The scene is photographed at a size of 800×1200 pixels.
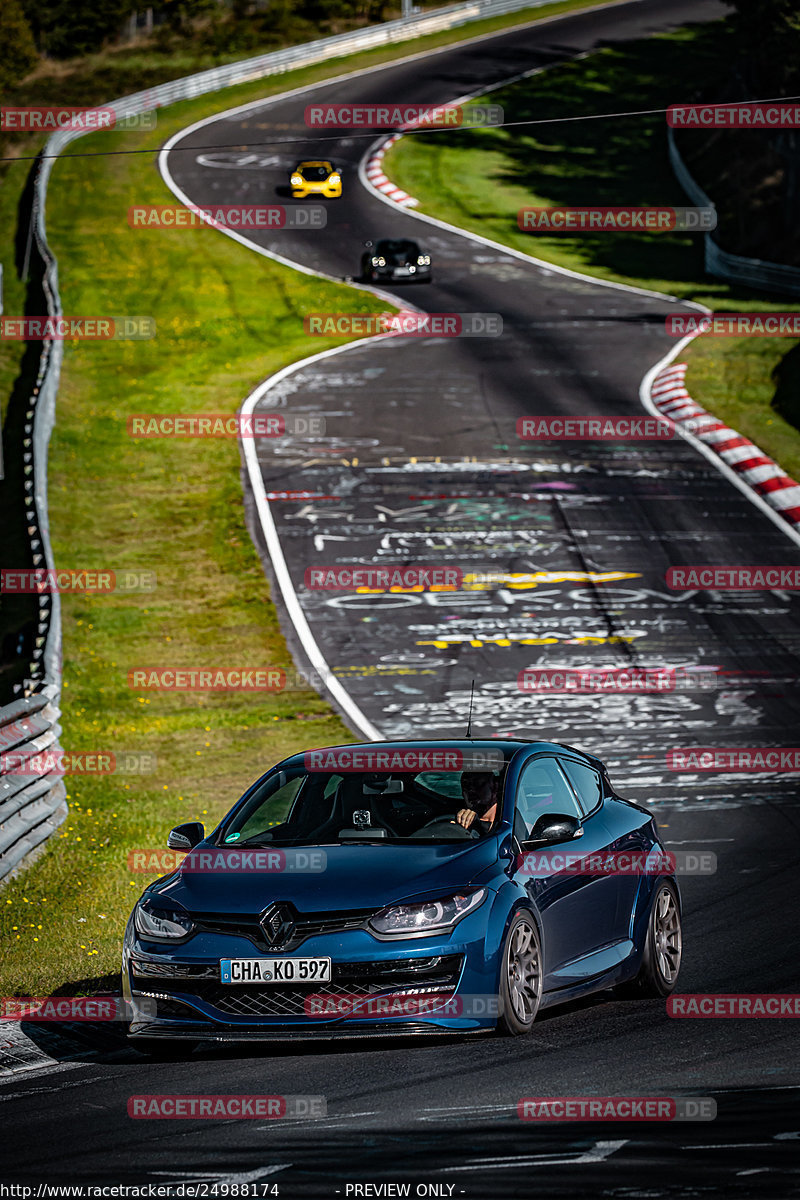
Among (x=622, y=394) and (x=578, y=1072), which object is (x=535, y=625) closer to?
(x=622, y=394)

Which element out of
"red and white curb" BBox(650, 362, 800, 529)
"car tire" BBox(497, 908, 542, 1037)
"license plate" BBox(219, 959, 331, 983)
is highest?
"license plate" BBox(219, 959, 331, 983)

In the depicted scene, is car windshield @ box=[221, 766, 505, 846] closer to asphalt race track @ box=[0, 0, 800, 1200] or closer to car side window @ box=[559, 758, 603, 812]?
car side window @ box=[559, 758, 603, 812]

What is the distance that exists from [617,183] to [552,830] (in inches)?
1946

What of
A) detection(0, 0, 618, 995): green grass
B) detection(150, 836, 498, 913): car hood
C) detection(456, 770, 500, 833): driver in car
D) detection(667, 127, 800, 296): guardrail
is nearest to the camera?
detection(150, 836, 498, 913): car hood

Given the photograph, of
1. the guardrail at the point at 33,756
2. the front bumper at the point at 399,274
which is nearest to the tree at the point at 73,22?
the front bumper at the point at 399,274

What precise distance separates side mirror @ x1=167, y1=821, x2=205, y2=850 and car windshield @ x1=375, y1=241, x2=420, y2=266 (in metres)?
35.1

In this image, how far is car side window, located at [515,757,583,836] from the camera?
8836mm

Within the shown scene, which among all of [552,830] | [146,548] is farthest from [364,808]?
[146,548]

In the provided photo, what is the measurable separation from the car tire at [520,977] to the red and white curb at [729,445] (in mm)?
17460

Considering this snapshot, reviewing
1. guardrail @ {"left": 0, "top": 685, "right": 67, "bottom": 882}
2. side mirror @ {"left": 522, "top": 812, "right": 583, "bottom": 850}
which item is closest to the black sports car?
guardrail @ {"left": 0, "top": 685, "right": 67, "bottom": 882}

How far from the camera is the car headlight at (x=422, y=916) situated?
7632 mm

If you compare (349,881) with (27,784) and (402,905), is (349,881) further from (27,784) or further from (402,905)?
(27,784)

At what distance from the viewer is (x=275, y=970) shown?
7598mm

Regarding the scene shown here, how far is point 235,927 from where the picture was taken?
7773 mm
